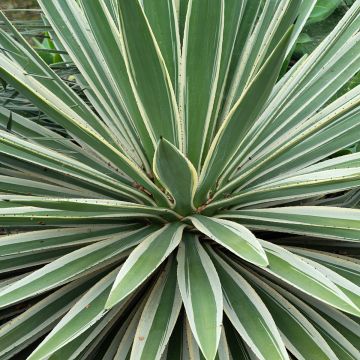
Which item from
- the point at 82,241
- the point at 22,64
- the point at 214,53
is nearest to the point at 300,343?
the point at 82,241

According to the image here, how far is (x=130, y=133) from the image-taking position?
1327 millimetres

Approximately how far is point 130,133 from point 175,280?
38cm

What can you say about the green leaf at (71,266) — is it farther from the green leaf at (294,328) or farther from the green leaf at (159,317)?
the green leaf at (294,328)

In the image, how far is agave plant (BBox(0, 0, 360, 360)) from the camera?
1.00 meters

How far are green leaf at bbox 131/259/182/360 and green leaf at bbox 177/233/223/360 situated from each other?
0.21 ft

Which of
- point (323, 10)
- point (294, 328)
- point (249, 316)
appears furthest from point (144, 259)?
point (323, 10)

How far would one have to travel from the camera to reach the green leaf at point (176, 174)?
969mm

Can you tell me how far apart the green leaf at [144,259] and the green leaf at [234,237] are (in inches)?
2.3

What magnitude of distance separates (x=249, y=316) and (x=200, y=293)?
11 cm

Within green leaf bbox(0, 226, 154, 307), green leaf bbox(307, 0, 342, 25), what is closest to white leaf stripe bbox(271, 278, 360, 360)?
green leaf bbox(0, 226, 154, 307)

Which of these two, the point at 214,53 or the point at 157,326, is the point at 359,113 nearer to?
the point at 214,53

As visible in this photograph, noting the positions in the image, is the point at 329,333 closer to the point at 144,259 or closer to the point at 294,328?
the point at 294,328

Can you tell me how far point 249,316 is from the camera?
3.38 feet

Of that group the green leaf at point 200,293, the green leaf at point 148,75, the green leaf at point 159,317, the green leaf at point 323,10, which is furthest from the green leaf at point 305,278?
the green leaf at point 323,10
